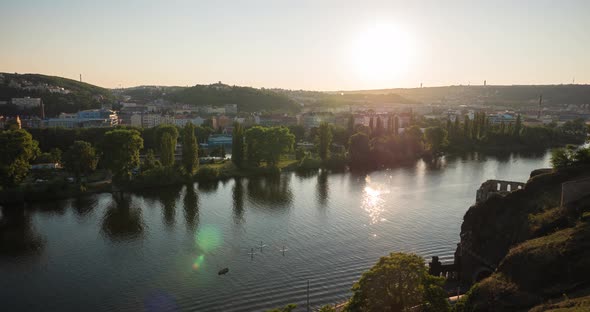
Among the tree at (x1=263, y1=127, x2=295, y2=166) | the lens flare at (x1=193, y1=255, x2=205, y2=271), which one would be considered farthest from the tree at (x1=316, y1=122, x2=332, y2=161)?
the lens flare at (x1=193, y1=255, x2=205, y2=271)

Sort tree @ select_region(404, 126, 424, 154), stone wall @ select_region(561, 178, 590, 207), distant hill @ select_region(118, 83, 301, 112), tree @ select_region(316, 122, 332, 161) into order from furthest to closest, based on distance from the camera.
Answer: distant hill @ select_region(118, 83, 301, 112) < tree @ select_region(404, 126, 424, 154) < tree @ select_region(316, 122, 332, 161) < stone wall @ select_region(561, 178, 590, 207)

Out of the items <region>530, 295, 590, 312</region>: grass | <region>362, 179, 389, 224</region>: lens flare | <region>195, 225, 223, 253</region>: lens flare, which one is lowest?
<region>195, 225, 223, 253</region>: lens flare

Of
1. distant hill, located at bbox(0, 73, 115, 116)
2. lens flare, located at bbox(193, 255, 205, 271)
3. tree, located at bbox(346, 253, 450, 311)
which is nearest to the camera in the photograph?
tree, located at bbox(346, 253, 450, 311)

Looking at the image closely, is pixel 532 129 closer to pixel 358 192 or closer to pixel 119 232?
pixel 358 192

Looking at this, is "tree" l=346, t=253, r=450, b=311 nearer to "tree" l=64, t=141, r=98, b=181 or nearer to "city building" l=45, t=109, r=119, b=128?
"tree" l=64, t=141, r=98, b=181

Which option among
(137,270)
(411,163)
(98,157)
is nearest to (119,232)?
(137,270)

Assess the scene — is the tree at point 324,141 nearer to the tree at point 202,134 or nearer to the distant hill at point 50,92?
the tree at point 202,134

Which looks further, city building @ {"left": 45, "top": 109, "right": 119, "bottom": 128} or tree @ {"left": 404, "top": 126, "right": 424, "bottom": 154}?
city building @ {"left": 45, "top": 109, "right": 119, "bottom": 128}
